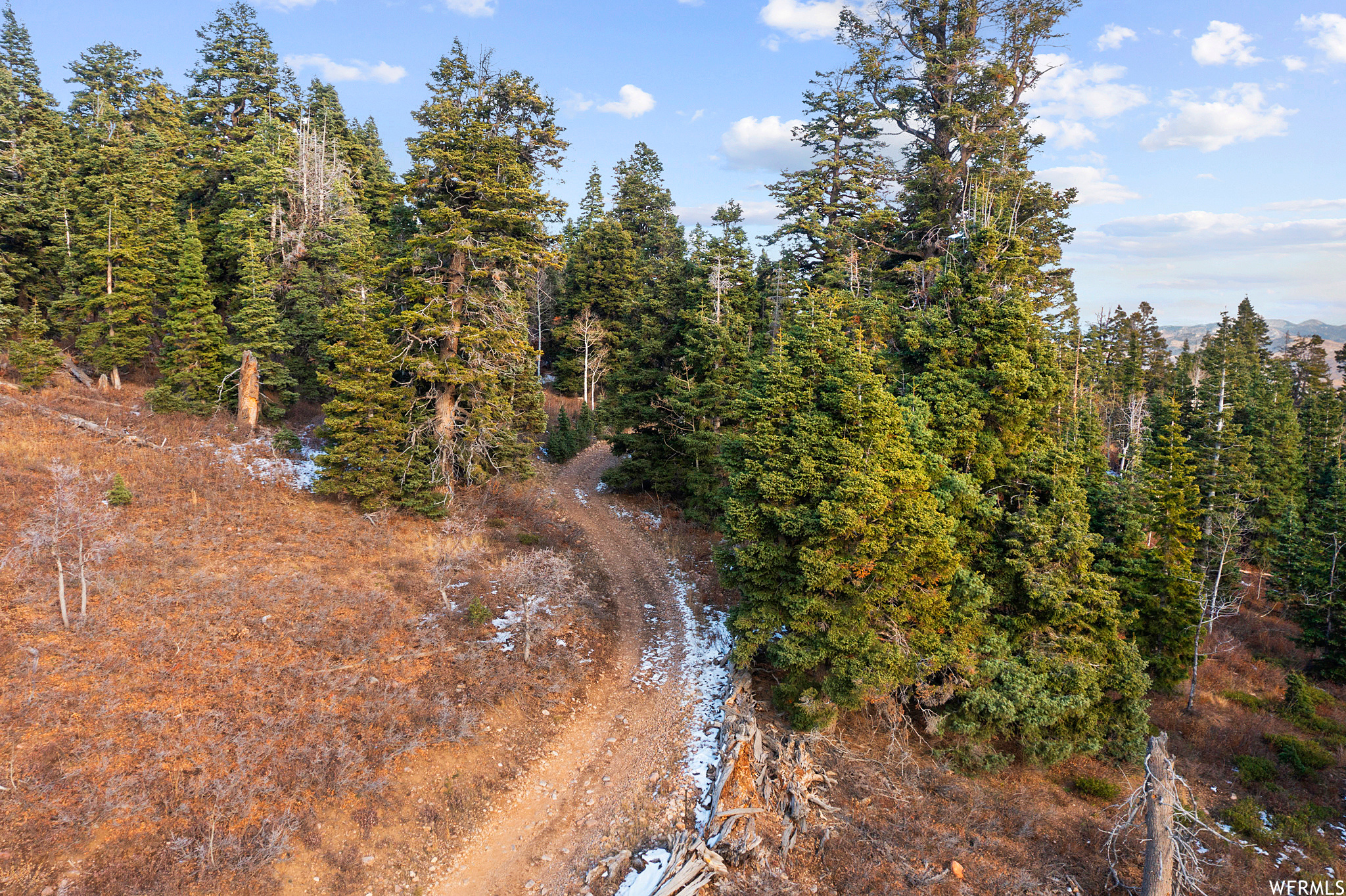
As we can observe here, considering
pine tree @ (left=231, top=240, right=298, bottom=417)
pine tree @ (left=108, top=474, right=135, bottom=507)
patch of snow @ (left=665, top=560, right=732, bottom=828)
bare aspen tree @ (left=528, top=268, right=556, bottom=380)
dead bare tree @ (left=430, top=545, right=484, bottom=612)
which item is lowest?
patch of snow @ (left=665, top=560, right=732, bottom=828)

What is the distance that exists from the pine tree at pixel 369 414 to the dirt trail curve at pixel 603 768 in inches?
380

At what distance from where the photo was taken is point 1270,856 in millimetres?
14805

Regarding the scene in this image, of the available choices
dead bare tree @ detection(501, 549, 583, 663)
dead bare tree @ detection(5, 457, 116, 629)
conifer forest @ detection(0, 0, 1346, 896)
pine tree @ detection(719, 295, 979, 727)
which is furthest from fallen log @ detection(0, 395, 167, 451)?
pine tree @ detection(719, 295, 979, 727)

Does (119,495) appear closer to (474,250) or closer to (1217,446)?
(474,250)

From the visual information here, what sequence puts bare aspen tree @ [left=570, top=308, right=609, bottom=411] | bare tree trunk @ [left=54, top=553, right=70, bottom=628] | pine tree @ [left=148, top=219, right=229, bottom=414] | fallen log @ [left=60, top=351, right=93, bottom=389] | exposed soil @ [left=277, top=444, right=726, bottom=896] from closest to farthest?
exposed soil @ [left=277, top=444, right=726, bottom=896]
bare tree trunk @ [left=54, top=553, right=70, bottom=628]
pine tree @ [left=148, top=219, right=229, bottom=414]
fallen log @ [left=60, top=351, right=93, bottom=389]
bare aspen tree @ [left=570, top=308, right=609, bottom=411]

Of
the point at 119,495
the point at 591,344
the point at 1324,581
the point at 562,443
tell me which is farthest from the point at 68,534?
the point at 1324,581

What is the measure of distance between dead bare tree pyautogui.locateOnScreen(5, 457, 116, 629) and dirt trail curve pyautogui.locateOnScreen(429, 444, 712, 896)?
1166cm

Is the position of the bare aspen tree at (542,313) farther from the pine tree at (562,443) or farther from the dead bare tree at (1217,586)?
the dead bare tree at (1217,586)

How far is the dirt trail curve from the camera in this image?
12.0 metres

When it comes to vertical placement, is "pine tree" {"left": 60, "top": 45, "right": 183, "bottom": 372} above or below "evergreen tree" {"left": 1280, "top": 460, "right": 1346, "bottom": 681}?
above

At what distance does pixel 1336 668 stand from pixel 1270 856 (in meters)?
17.2

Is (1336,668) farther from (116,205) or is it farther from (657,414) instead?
(116,205)

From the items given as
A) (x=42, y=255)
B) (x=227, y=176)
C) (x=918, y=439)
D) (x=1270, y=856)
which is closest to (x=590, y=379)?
(x=227, y=176)

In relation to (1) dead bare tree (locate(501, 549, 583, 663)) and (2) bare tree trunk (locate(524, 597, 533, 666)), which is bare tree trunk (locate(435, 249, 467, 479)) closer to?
Answer: (1) dead bare tree (locate(501, 549, 583, 663))
